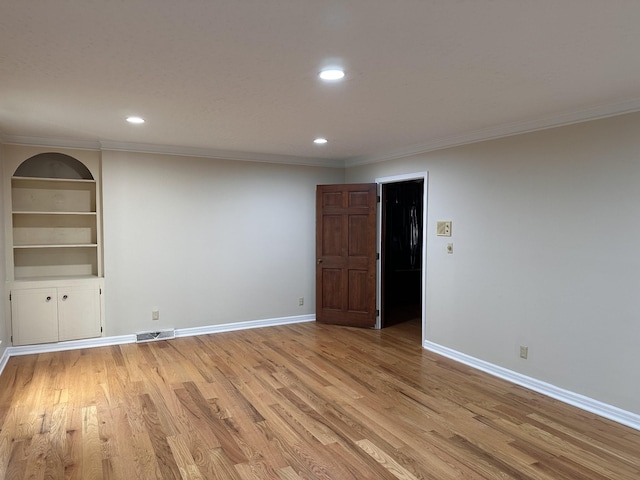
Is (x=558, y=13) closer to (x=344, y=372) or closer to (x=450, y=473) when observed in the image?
(x=450, y=473)

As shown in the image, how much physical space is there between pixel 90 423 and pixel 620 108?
458 cm

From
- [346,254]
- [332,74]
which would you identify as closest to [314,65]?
[332,74]

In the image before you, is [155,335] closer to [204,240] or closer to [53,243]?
[204,240]

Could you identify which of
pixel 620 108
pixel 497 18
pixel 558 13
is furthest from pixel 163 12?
pixel 620 108

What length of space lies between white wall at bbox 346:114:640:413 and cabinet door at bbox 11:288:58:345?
4.35 metres

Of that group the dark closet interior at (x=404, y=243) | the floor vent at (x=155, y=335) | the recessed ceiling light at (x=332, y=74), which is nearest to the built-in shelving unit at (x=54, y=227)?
the floor vent at (x=155, y=335)

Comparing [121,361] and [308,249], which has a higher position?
[308,249]

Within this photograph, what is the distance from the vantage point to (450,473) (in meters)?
2.47

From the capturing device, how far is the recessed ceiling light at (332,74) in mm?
2471

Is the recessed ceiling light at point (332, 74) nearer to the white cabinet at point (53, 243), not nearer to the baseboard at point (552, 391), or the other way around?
the baseboard at point (552, 391)

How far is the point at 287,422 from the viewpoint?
3.11 m

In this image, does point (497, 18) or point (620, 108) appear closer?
point (497, 18)

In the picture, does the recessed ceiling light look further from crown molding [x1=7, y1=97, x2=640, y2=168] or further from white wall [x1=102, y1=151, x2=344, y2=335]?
white wall [x1=102, y1=151, x2=344, y2=335]

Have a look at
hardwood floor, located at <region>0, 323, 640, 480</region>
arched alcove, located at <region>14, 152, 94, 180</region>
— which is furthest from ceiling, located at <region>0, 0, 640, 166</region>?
hardwood floor, located at <region>0, 323, 640, 480</region>
